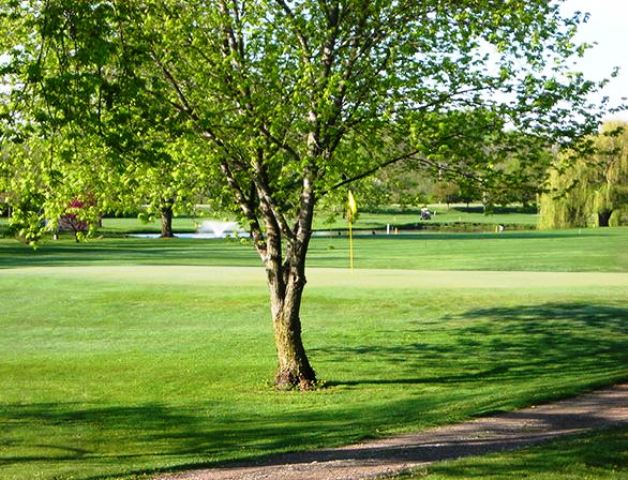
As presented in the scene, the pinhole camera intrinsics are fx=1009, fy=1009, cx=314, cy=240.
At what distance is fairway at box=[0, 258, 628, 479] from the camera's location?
49.1 ft

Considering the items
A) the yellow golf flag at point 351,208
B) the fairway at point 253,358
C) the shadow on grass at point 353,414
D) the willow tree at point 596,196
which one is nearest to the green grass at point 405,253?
the willow tree at point 596,196

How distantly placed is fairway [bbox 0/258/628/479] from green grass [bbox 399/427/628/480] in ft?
10.4

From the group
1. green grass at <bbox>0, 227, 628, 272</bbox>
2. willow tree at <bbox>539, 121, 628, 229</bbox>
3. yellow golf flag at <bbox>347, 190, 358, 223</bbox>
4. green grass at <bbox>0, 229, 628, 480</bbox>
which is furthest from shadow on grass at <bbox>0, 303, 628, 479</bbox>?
willow tree at <bbox>539, 121, 628, 229</bbox>

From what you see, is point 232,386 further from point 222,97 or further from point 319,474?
point 319,474

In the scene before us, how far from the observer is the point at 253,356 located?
77.4ft

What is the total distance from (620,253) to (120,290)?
30017 millimetres

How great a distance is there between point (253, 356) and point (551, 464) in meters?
13.6

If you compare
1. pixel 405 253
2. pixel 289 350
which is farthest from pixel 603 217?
pixel 289 350

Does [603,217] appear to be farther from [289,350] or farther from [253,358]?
[289,350]

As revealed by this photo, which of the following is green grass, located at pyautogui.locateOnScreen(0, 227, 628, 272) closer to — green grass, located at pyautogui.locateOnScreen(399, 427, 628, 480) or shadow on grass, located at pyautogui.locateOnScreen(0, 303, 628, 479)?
shadow on grass, located at pyautogui.locateOnScreen(0, 303, 628, 479)

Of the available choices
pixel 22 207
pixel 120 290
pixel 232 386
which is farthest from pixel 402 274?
pixel 22 207

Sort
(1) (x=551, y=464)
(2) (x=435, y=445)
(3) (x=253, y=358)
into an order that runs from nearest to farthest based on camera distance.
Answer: (1) (x=551, y=464)
(2) (x=435, y=445)
(3) (x=253, y=358)

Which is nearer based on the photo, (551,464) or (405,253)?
(551,464)

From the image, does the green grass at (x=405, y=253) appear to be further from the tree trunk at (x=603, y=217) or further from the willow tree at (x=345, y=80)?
the willow tree at (x=345, y=80)
